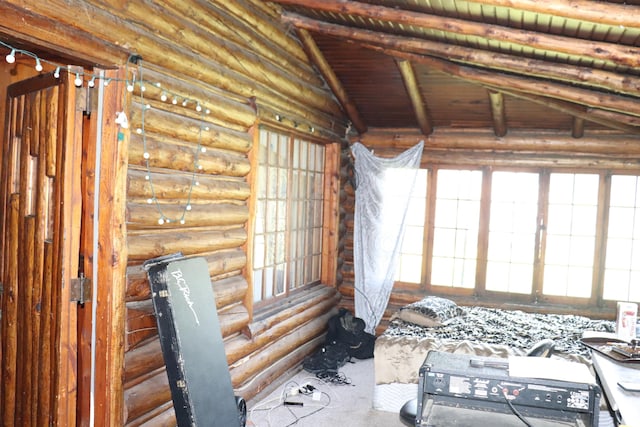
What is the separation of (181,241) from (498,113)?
172 inches

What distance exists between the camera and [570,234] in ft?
23.4

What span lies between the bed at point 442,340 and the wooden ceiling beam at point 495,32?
96.4 inches

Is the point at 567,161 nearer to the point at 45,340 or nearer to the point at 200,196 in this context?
the point at 200,196

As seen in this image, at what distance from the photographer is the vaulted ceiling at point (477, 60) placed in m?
3.97

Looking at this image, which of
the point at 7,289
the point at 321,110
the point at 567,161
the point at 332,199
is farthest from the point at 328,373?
the point at 567,161

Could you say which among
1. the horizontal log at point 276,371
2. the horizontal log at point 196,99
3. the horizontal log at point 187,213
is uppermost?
the horizontal log at point 196,99

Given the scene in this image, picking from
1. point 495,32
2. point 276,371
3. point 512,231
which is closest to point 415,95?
point 495,32

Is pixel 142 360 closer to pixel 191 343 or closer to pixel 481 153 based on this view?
pixel 191 343

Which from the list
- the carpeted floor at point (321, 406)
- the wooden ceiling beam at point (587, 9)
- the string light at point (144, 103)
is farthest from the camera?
the carpeted floor at point (321, 406)

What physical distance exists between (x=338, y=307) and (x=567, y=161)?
3.64 m

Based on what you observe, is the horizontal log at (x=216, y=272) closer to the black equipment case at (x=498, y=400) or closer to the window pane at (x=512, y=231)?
the black equipment case at (x=498, y=400)

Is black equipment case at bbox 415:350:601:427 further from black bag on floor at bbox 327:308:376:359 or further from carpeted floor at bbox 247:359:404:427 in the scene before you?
black bag on floor at bbox 327:308:376:359

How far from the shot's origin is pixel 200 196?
427 cm

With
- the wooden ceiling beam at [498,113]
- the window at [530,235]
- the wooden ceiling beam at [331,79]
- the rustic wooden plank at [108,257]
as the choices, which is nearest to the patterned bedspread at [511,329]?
the window at [530,235]
